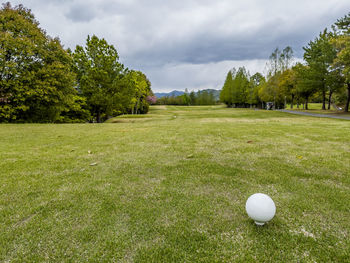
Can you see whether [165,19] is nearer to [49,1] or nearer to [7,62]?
[49,1]

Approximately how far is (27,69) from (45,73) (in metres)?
1.42

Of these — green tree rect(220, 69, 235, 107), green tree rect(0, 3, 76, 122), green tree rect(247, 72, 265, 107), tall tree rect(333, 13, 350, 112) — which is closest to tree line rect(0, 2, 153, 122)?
green tree rect(0, 3, 76, 122)

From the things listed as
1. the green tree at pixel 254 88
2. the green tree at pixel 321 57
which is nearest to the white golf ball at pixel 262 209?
the green tree at pixel 321 57

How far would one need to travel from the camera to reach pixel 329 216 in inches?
83.4

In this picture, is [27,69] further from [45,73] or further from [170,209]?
[170,209]

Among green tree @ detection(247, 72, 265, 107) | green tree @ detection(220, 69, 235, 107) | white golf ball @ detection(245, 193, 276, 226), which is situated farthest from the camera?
green tree @ detection(220, 69, 235, 107)

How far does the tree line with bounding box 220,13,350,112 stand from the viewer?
65.2 feet

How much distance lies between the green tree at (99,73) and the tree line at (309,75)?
23768 mm

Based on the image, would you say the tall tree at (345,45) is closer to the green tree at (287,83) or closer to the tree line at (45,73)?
the green tree at (287,83)

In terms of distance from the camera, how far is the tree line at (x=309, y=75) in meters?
19.9

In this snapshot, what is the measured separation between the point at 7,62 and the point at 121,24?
9403mm

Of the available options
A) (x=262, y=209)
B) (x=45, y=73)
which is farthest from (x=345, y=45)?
(x=45, y=73)

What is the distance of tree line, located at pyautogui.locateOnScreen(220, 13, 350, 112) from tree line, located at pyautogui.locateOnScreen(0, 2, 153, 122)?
957 inches

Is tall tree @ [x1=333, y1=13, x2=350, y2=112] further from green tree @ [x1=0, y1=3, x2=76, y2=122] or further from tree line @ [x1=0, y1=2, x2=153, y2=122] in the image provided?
green tree @ [x1=0, y1=3, x2=76, y2=122]
